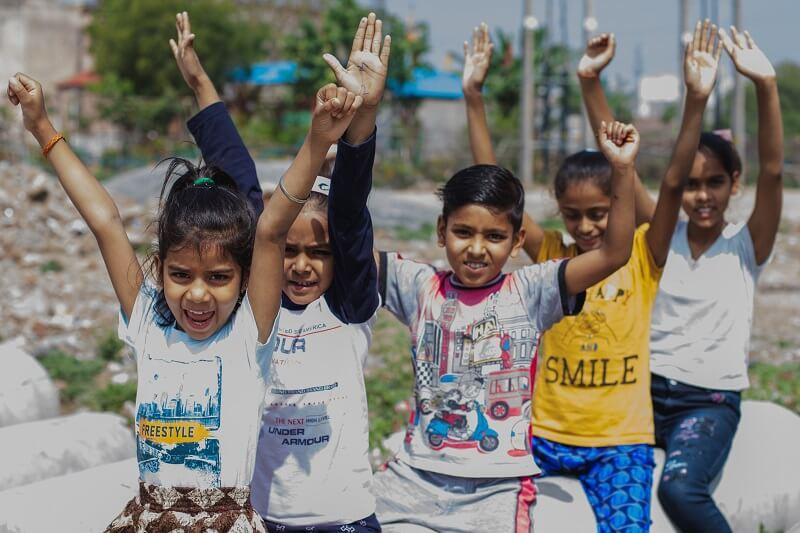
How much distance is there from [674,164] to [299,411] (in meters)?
1.61

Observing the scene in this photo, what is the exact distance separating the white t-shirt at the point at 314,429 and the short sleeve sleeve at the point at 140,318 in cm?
36

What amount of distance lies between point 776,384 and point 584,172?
12.1 feet

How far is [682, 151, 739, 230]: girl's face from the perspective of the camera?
364cm

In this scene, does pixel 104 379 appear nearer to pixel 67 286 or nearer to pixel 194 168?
pixel 67 286

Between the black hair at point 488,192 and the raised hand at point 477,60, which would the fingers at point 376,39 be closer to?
the black hair at point 488,192

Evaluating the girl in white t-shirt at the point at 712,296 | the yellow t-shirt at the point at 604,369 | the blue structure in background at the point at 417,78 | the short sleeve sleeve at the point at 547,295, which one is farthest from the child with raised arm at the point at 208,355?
the blue structure in background at the point at 417,78

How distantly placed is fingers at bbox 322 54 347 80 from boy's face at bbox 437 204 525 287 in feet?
2.31

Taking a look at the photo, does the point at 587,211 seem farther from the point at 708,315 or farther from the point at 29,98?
the point at 29,98

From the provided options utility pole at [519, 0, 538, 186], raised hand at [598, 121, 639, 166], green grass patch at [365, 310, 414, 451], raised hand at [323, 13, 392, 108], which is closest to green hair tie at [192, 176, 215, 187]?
raised hand at [323, 13, 392, 108]

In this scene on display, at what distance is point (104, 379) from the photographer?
261 inches

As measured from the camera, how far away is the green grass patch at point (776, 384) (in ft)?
19.4

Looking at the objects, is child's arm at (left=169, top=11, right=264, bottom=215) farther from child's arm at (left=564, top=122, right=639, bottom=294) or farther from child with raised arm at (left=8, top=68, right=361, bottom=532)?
child's arm at (left=564, top=122, right=639, bottom=294)

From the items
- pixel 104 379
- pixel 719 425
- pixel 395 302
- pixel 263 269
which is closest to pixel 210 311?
pixel 263 269

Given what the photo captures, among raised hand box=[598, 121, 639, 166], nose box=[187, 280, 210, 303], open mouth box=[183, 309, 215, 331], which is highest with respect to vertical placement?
raised hand box=[598, 121, 639, 166]
